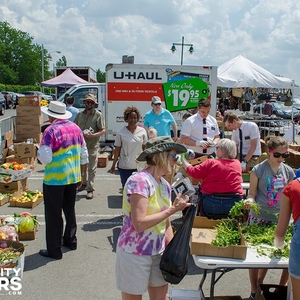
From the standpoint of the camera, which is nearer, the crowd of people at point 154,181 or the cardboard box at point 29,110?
the crowd of people at point 154,181

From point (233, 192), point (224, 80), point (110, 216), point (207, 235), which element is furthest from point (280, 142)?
point (224, 80)

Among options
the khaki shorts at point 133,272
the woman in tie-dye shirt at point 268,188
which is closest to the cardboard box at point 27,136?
the woman in tie-dye shirt at point 268,188

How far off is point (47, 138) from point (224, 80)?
375 inches

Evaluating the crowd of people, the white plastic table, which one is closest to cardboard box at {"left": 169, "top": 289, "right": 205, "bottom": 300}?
the white plastic table

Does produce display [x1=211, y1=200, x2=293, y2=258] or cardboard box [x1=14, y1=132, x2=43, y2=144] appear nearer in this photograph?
produce display [x1=211, y1=200, x2=293, y2=258]

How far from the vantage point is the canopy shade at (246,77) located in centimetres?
1316

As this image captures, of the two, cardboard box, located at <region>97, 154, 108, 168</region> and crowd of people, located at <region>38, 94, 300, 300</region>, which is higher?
crowd of people, located at <region>38, 94, 300, 300</region>

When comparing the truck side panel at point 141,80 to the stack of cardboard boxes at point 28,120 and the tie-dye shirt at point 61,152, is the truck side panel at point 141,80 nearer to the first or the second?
the stack of cardboard boxes at point 28,120

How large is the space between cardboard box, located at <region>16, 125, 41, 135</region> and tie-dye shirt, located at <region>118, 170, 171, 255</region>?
8.49 meters

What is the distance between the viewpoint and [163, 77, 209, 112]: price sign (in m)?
12.2

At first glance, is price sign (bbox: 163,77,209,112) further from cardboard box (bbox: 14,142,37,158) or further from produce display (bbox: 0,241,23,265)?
produce display (bbox: 0,241,23,265)

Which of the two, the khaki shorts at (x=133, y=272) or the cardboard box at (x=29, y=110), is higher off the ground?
the cardboard box at (x=29, y=110)

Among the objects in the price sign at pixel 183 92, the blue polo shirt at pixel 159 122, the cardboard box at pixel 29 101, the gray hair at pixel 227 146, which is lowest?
the gray hair at pixel 227 146

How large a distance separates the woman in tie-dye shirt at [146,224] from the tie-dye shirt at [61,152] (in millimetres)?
2083
